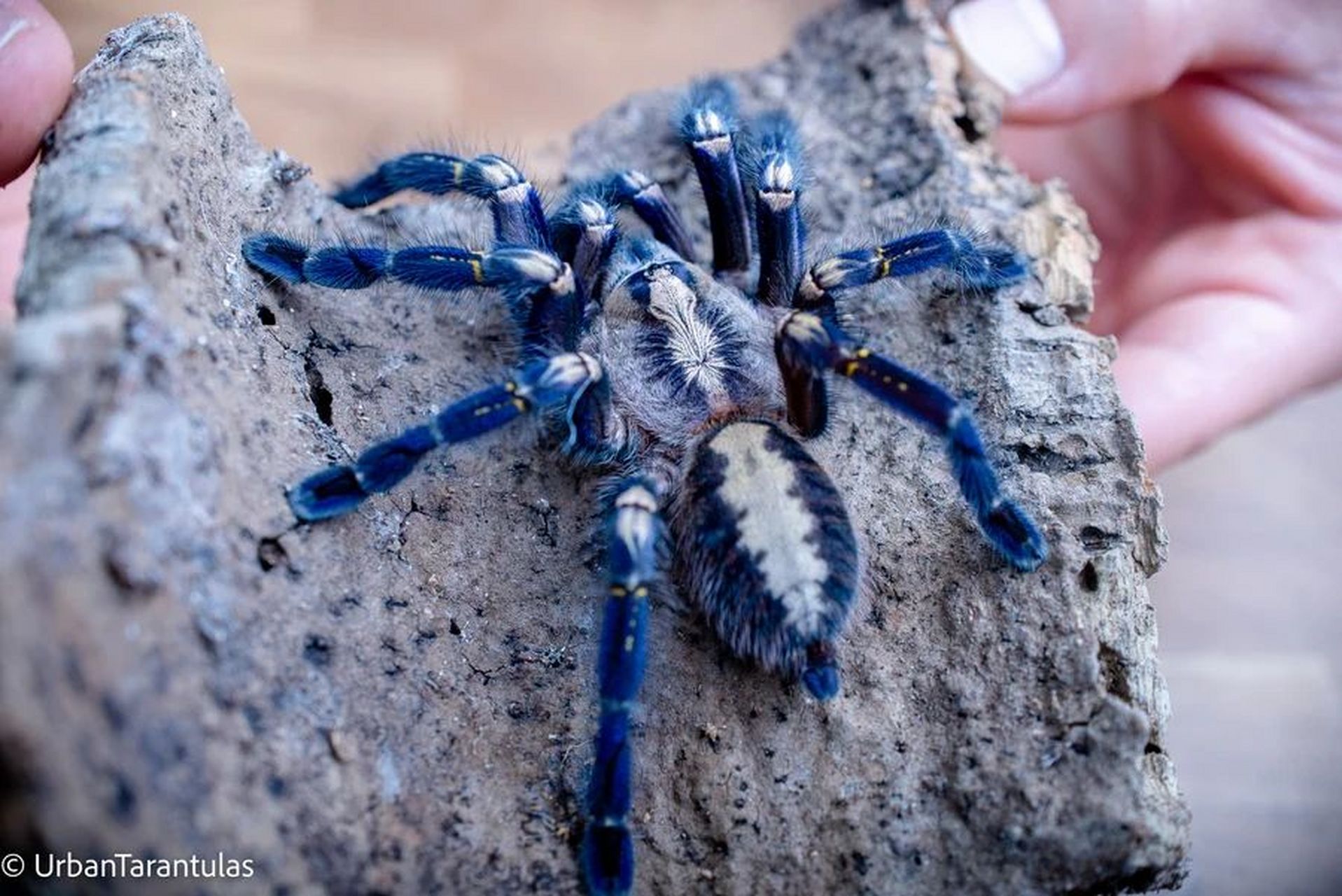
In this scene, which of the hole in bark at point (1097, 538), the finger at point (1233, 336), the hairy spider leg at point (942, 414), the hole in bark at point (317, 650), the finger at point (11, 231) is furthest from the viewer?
the finger at point (1233, 336)

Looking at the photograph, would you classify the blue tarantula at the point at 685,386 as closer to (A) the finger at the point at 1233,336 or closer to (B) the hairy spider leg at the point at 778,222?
(B) the hairy spider leg at the point at 778,222

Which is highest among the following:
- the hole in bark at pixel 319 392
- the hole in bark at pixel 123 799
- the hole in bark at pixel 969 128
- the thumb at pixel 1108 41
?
the thumb at pixel 1108 41

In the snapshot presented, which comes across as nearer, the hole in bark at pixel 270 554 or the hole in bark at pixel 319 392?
the hole in bark at pixel 270 554

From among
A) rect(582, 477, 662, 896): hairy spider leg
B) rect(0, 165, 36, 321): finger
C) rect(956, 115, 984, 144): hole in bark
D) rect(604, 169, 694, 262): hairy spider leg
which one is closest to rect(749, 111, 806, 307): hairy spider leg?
rect(604, 169, 694, 262): hairy spider leg

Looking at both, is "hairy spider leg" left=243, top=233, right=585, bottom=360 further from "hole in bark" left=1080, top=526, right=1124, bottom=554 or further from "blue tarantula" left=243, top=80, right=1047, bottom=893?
"hole in bark" left=1080, top=526, right=1124, bottom=554

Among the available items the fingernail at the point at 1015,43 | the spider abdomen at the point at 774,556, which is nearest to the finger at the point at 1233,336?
the fingernail at the point at 1015,43

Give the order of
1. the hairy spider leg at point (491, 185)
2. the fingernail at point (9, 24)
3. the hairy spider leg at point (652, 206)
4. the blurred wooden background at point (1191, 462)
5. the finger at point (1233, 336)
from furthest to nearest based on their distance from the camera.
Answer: the blurred wooden background at point (1191, 462) → the finger at point (1233, 336) → the hairy spider leg at point (652, 206) → the hairy spider leg at point (491, 185) → the fingernail at point (9, 24)

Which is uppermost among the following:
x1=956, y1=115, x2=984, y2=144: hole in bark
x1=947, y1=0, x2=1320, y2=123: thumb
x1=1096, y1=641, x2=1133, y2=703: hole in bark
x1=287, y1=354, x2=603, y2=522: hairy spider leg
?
x1=947, y1=0, x2=1320, y2=123: thumb

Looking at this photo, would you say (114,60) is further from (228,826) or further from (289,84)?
(289,84)
